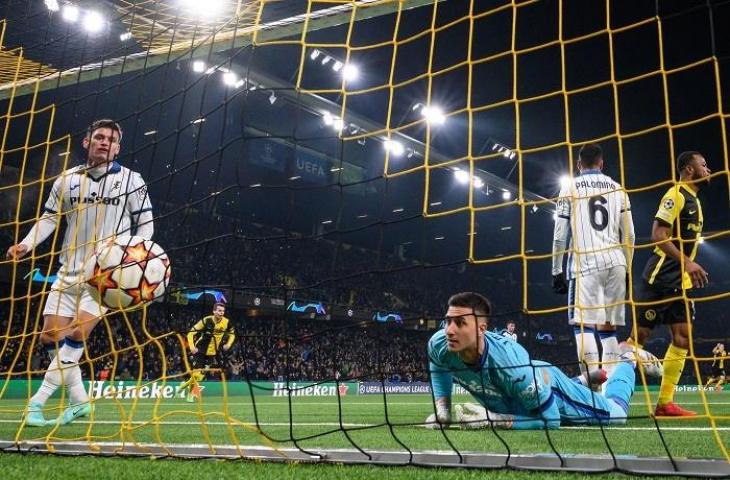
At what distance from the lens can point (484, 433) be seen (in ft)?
11.9

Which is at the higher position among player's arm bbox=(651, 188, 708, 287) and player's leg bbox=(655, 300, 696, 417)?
player's arm bbox=(651, 188, 708, 287)

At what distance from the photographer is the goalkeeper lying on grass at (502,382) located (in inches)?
132

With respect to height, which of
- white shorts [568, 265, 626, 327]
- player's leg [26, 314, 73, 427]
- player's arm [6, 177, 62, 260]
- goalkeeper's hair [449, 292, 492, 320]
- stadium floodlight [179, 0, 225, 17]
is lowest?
player's leg [26, 314, 73, 427]

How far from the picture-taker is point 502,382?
348 cm

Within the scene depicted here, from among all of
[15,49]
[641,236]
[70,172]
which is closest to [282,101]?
[15,49]

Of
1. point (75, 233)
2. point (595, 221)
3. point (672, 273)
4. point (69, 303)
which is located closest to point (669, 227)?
point (672, 273)

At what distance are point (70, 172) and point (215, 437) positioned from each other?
6.83ft

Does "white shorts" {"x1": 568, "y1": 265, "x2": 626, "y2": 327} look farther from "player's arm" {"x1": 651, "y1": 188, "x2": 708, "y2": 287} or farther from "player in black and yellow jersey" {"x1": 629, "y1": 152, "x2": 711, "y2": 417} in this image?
"player's arm" {"x1": 651, "y1": 188, "x2": 708, "y2": 287}

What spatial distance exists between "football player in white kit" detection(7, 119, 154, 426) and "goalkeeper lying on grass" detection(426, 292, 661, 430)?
212 cm

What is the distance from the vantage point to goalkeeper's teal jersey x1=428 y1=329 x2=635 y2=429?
11.4 ft

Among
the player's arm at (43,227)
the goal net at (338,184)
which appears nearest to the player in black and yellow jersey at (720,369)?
the goal net at (338,184)

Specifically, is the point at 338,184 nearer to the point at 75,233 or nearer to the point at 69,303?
the point at 75,233

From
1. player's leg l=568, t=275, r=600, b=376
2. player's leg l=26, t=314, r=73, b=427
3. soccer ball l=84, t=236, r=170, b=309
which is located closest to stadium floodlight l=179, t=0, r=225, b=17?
soccer ball l=84, t=236, r=170, b=309

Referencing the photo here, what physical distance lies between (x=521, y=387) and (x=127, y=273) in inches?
86.9
